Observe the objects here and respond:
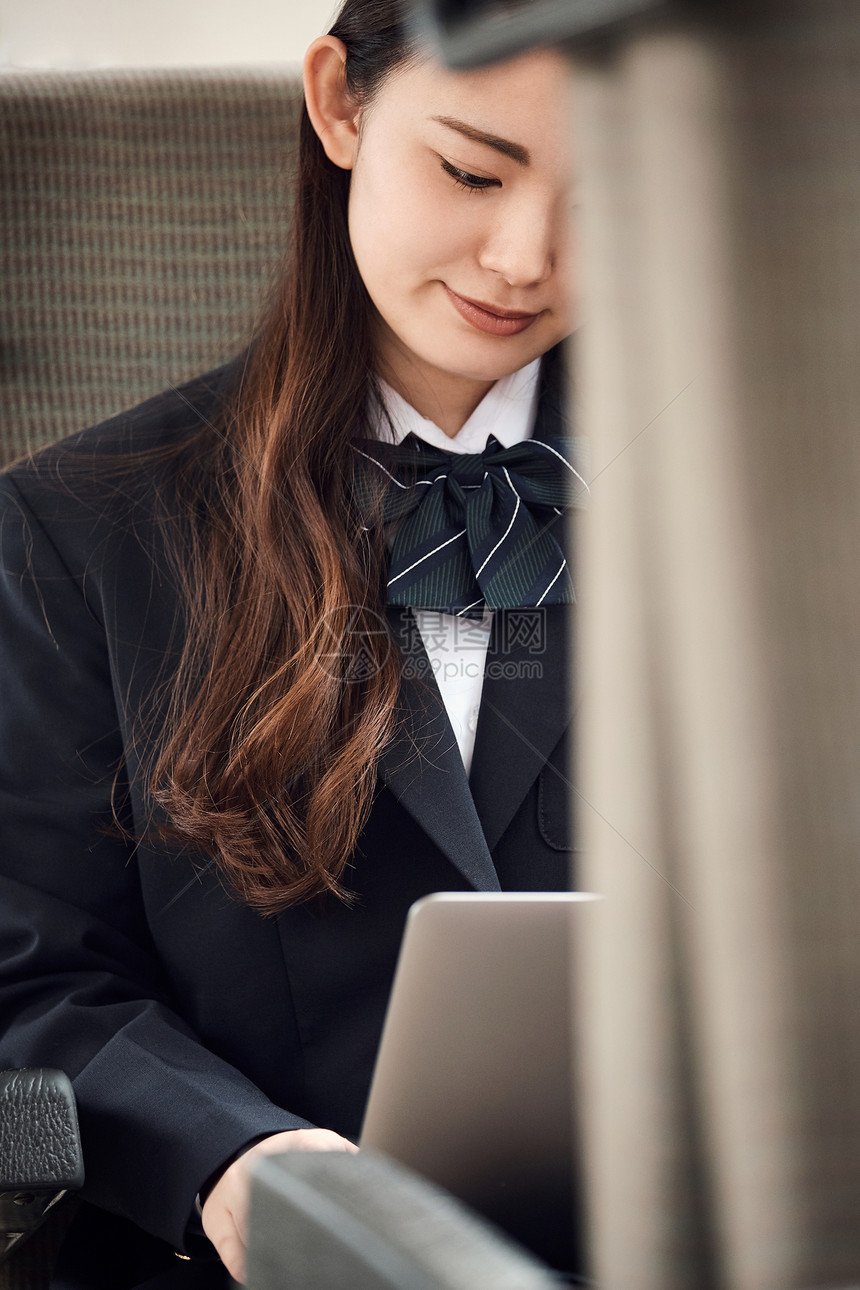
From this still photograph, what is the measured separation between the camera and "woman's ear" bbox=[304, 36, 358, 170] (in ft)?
2.23

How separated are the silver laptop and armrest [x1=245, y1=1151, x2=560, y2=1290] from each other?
12 cm

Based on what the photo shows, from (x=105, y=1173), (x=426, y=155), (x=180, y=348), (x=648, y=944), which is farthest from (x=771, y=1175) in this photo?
(x=180, y=348)

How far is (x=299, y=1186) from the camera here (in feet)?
0.78

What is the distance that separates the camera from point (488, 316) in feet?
2.21

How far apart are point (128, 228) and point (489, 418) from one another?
0.99 feet

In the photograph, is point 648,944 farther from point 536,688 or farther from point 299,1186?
point 536,688

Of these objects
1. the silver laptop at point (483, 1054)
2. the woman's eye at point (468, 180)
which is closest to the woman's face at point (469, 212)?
the woman's eye at point (468, 180)

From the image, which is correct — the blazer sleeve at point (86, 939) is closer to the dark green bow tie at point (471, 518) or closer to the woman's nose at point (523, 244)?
the dark green bow tie at point (471, 518)

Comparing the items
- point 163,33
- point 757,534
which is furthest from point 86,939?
point 163,33

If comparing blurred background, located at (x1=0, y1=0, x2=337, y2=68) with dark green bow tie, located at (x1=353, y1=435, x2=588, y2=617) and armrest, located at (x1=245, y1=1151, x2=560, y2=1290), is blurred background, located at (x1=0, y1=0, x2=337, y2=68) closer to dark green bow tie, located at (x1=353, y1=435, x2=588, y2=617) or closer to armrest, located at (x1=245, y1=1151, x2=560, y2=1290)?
dark green bow tie, located at (x1=353, y1=435, x2=588, y2=617)

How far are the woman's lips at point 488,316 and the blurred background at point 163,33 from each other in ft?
1.66

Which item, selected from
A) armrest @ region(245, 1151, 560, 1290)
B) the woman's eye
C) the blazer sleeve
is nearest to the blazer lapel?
the blazer sleeve

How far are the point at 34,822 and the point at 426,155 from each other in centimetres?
43

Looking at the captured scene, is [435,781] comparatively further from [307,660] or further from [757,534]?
[757,534]
